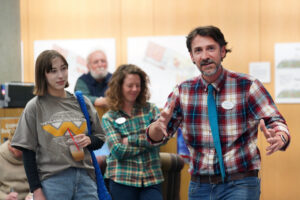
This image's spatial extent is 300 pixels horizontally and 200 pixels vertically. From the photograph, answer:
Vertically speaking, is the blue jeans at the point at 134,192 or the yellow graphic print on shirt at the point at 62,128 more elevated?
the yellow graphic print on shirt at the point at 62,128

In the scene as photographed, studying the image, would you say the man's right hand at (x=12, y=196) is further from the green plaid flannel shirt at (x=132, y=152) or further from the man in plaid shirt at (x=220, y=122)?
the man in plaid shirt at (x=220, y=122)

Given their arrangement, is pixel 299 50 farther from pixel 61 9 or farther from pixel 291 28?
A: pixel 61 9

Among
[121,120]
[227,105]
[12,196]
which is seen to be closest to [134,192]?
[121,120]

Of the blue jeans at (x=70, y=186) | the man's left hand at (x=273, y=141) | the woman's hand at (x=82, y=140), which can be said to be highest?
the man's left hand at (x=273, y=141)

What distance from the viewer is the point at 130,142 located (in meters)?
2.71

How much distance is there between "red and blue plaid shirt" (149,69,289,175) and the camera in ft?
6.08

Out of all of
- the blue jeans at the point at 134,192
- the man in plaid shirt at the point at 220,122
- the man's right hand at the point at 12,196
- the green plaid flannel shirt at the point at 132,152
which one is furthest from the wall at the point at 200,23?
the man in plaid shirt at the point at 220,122

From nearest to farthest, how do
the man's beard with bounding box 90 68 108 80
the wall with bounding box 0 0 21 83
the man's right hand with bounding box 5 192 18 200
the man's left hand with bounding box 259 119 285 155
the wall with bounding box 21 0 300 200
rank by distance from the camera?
1. the man's left hand with bounding box 259 119 285 155
2. the man's right hand with bounding box 5 192 18 200
3. the man's beard with bounding box 90 68 108 80
4. the wall with bounding box 0 0 21 83
5. the wall with bounding box 21 0 300 200

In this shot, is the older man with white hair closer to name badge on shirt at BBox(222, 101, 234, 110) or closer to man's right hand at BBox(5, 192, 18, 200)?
man's right hand at BBox(5, 192, 18, 200)

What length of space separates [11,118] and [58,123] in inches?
53.7

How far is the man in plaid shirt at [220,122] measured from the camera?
73.0 inches

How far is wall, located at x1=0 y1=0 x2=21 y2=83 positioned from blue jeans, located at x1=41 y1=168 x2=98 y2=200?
251 centimetres

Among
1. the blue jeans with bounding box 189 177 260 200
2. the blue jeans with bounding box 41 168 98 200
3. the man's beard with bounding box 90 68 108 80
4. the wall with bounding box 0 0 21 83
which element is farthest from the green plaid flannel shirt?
the wall with bounding box 0 0 21 83

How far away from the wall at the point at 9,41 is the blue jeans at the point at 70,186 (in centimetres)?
251
